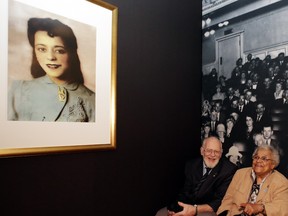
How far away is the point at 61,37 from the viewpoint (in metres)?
2.08

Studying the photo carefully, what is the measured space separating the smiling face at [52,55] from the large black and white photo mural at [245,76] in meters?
1.83

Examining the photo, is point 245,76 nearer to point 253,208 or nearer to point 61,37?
point 253,208

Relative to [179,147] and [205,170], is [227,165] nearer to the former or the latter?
[205,170]

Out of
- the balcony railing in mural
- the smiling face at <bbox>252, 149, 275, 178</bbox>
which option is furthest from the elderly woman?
the balcony railing in mural

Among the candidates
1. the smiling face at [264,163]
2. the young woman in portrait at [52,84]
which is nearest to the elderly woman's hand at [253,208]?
the smiling face at [264,163]

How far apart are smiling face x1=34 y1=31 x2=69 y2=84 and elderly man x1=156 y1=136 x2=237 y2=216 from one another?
1.58 meters

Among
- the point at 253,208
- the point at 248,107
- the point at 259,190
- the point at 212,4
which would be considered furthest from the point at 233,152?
the point at 212,4

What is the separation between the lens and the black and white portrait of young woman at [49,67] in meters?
1.83

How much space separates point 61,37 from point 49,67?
25 cm

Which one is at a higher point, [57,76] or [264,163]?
[57,76]

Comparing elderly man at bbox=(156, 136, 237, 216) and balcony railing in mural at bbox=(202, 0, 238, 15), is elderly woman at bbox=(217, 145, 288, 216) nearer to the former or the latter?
elderly man at bbox=(156, 136, 237, 216)

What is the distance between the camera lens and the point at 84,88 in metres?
2.23

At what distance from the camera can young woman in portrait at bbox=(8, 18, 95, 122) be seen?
6.13ft

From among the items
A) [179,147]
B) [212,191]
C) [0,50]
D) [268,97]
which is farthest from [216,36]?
[0,50]
